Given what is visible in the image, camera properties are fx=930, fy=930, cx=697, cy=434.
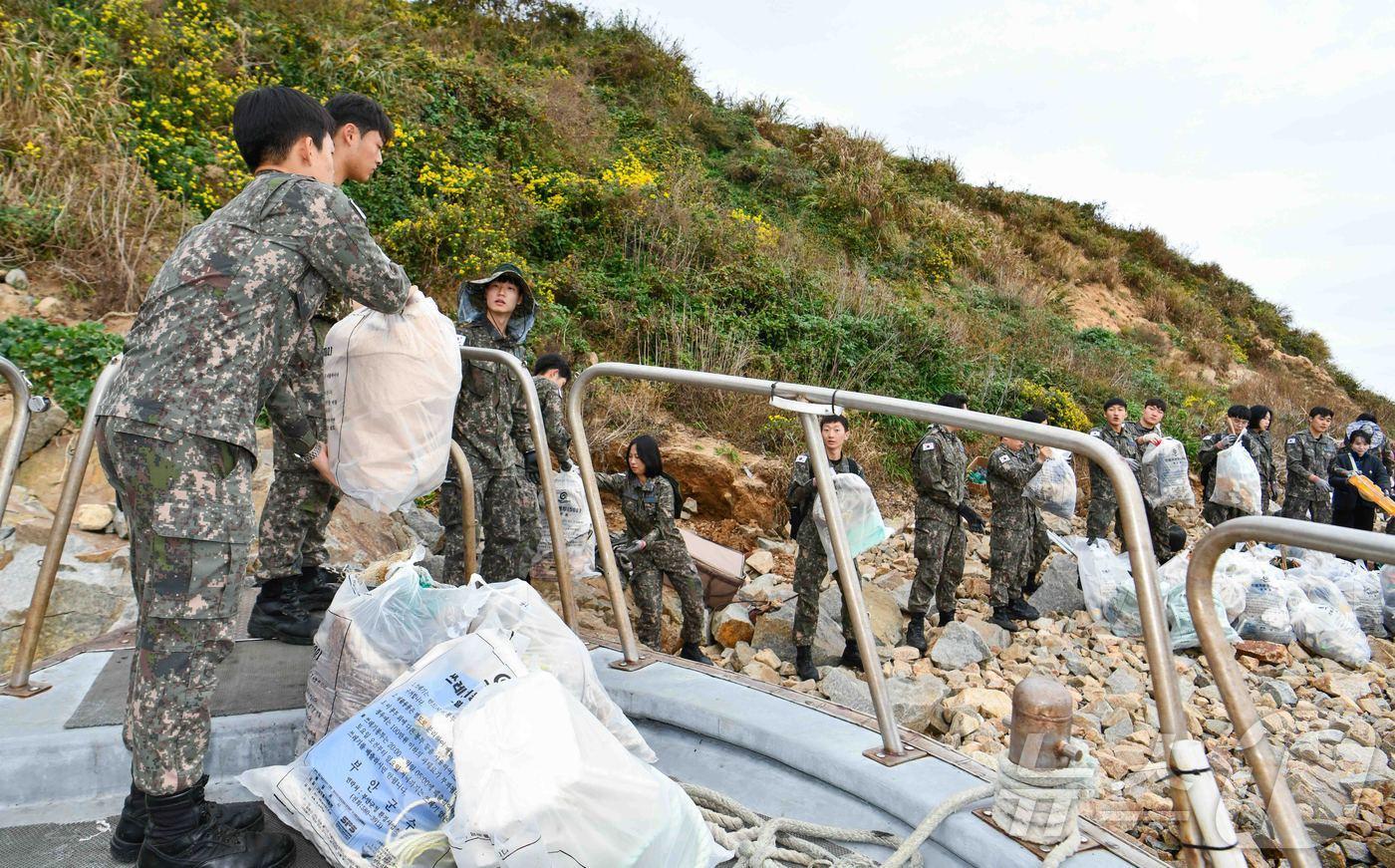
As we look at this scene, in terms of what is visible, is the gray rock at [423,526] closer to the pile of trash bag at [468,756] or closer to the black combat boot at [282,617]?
the black combat boot at [282,617]

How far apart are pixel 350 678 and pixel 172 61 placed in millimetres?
9128

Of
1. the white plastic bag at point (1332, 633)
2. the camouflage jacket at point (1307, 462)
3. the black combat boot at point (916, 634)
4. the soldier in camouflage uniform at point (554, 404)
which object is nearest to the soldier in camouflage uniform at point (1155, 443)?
the white plastic bag at point (1332, 633)

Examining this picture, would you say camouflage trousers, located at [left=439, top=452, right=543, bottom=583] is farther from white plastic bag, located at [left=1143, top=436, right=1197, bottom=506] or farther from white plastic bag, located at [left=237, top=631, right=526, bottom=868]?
white plastic bag, located at [left=1143, top=436, right=1197, bottom=506]

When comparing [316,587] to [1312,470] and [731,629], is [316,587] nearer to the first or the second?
[731,629]

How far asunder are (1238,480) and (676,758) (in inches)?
303

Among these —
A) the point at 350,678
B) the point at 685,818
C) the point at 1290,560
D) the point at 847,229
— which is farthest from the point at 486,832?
the point at 847,229

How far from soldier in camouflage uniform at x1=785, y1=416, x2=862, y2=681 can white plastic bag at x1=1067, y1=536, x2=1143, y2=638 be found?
Answer: 211cm

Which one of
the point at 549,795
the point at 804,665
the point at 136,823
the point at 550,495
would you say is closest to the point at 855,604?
the point at 549,795

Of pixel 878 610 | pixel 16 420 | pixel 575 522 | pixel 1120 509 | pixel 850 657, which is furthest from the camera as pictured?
pixel 878 610

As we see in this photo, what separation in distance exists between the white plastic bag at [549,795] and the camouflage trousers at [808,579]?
3910 millimetres

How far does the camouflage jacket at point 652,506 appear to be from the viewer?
219 inches

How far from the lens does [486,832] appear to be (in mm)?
1601

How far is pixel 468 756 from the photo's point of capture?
1.68m

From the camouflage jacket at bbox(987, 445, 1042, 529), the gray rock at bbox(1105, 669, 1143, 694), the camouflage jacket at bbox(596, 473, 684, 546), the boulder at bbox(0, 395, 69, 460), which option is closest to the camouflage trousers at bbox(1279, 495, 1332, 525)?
the camouflage jacket at bbox(987, 445, 1042, 529)
